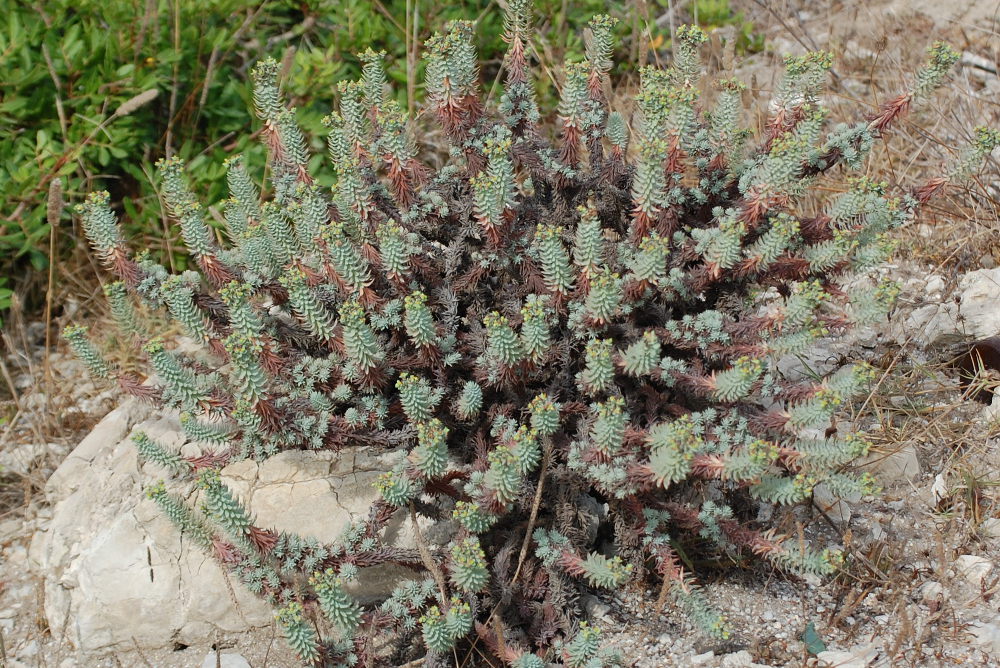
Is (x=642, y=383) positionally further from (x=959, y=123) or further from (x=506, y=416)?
(x=959, y=123)

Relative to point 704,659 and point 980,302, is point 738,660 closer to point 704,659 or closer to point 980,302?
point 704,659

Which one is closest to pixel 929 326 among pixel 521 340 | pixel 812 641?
pixel 812 641

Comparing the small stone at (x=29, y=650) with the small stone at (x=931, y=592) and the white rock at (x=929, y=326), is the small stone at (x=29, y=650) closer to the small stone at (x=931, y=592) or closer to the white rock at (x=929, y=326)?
the small stone at (x=931, y=592)

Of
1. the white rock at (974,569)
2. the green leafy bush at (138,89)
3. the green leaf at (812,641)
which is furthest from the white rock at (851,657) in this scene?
the green leafy bush at (138,89)

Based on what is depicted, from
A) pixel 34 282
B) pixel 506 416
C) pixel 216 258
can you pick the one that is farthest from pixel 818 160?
pixel 34 282

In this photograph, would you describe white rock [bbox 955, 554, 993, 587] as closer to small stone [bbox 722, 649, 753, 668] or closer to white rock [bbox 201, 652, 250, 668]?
small stone [bbox 722, 649, 753, 668]

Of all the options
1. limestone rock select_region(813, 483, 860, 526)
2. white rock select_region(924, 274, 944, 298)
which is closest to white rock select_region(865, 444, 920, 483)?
limestone rock select_region(813, 483, 860, 526)
